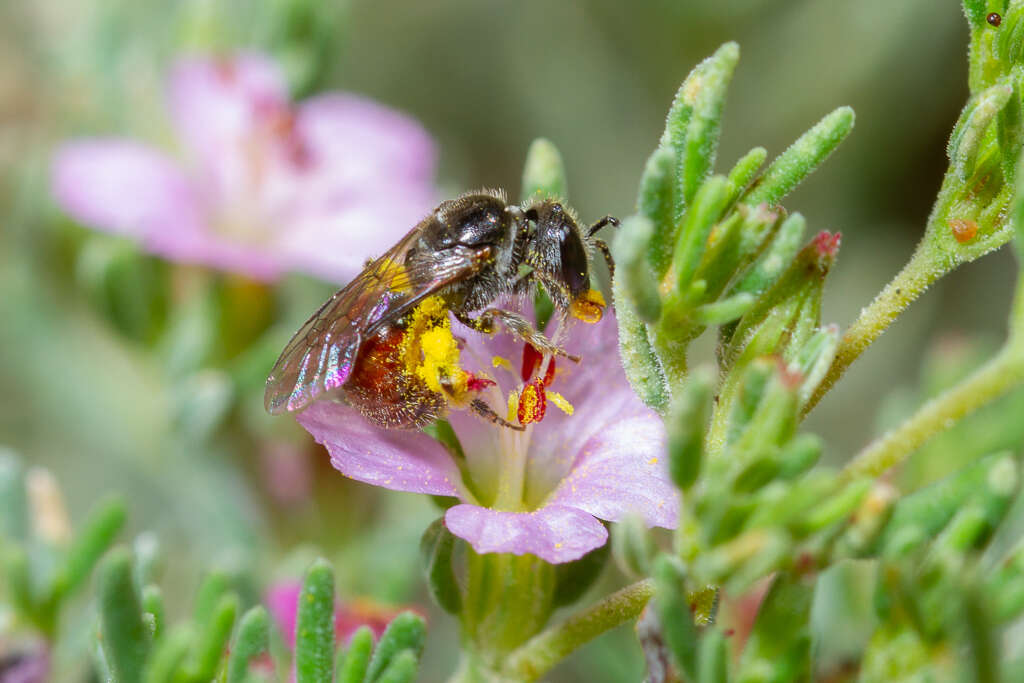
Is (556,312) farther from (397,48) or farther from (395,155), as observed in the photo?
(397,48)

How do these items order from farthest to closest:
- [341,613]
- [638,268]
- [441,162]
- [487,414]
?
1. [441,162]
2. [341,613]
3. [487,414]
4. [638,268]

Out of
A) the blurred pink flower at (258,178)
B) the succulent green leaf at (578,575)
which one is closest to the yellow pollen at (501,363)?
the succulent green leaf at (578,575)

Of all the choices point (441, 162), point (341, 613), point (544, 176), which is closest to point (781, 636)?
point (544, 176)

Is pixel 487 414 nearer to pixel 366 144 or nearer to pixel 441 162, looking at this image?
pixel 366 144

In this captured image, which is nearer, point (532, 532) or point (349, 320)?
point (532, 532)

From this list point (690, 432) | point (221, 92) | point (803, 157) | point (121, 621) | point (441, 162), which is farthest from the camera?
point (441, 162)

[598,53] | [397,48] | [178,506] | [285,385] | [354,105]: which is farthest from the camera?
[397,48]

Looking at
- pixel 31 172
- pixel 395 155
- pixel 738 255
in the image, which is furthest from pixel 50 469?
pixel 738 255

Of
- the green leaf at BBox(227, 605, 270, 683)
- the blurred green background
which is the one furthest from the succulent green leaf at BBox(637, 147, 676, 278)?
the blurred green background
